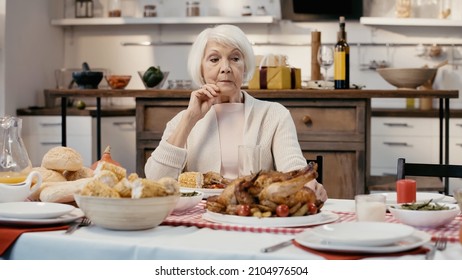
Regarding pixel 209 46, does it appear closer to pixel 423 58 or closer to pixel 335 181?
pixel 335 181

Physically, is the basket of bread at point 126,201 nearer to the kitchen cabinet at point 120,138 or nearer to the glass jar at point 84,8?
the kitchen cabinet at point 120,138

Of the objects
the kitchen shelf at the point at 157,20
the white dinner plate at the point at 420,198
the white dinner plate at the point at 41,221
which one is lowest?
the white dinner plate at the point at 420,198

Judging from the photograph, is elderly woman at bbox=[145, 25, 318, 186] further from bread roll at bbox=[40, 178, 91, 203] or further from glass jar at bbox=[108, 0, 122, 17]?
glass jar at bbox=[108, 0, 122, 17]

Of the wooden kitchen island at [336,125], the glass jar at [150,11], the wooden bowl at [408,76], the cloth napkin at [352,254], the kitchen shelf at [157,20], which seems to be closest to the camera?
the cloth napkin at [352,254]

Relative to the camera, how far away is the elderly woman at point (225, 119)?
260 cm

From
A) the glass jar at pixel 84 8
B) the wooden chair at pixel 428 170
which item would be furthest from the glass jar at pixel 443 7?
the wooden chair at pixel 428 170

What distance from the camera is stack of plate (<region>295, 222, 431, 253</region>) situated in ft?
4.39

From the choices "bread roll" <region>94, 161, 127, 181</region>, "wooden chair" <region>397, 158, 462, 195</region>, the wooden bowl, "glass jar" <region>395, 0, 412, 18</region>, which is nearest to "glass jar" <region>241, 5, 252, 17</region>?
→ "glass jar" <region>395, 0, 412, 18</region>

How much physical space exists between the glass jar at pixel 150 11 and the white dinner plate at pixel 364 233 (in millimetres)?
4739

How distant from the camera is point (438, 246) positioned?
1.42 metres

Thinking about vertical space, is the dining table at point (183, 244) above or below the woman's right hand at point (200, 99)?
below

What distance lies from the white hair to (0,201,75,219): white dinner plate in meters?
1.07

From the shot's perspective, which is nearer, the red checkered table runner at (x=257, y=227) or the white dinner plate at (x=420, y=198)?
the red checkered table runner at (x=257, y=227)
